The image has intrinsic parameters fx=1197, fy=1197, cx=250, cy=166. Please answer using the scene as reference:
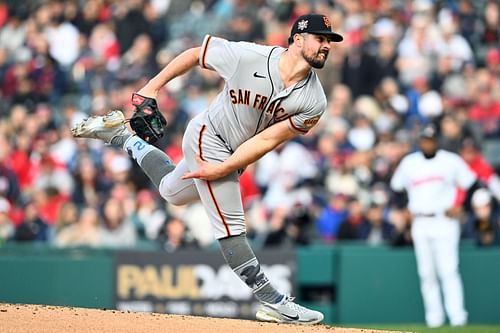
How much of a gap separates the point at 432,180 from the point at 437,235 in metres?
0.62

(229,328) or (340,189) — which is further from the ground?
(340,189)

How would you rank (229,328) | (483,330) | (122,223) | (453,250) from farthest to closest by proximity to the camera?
(122,223) → (453,250) → (483,330) → (229,328)

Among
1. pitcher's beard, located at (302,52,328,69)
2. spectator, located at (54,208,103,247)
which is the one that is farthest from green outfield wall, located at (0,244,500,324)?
pitcher's beard, located at (302,52,328,69)

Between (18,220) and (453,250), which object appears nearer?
(453,250)

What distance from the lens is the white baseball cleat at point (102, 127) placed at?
9.02 meters

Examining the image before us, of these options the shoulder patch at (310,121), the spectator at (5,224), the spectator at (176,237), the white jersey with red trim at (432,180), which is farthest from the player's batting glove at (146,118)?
the spectator at (5,224)

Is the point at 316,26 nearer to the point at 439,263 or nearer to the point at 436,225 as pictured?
the point at 436,225

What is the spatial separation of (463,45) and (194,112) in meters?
3.91

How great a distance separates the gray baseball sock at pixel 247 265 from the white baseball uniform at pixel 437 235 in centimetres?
496

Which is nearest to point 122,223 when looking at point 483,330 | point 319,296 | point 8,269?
point 8,269

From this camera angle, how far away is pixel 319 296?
13.9 metres

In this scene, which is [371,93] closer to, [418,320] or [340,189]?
[340,189]

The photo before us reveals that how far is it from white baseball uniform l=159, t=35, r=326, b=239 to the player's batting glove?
0.22 metres

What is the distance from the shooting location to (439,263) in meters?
13.2
